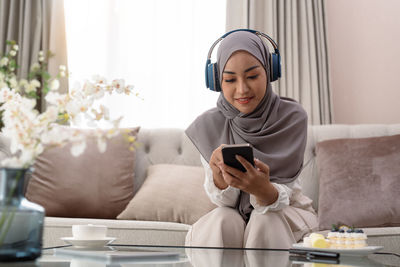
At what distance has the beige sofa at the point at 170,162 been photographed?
2.16 meters

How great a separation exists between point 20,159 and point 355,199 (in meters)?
1.85

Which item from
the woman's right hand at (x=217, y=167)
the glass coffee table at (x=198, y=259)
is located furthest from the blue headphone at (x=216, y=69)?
the glass coffee table at (x=198, y=259)

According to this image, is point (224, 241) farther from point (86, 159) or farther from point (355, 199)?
point (86, 159)

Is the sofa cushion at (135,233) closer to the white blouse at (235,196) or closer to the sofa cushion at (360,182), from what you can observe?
the white blouse at (235,196)

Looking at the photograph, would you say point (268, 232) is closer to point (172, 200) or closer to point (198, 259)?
point (198, 259)

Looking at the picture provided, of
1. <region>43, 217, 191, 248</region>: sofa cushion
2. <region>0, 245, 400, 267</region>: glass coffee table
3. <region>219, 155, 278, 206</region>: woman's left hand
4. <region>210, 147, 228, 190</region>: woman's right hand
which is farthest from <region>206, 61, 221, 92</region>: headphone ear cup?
<region>0, 245, 400, 267</region>: glass coffee table

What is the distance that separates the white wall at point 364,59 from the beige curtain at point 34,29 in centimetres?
184

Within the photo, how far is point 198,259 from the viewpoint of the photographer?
1.21 metres

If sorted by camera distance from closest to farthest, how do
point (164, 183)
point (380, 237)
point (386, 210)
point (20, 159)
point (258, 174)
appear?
point (20, 159) < point (258, 174) < point (380, 237) < point (386, 210) < point (164, 183)

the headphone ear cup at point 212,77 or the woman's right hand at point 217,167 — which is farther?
the headphone ear cup at point 212,77

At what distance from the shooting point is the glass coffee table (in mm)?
1070

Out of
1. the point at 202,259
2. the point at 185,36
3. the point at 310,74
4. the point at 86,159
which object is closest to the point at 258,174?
the point at 202,259

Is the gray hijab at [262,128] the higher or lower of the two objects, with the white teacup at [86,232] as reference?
higher

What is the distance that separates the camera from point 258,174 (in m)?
1.65
